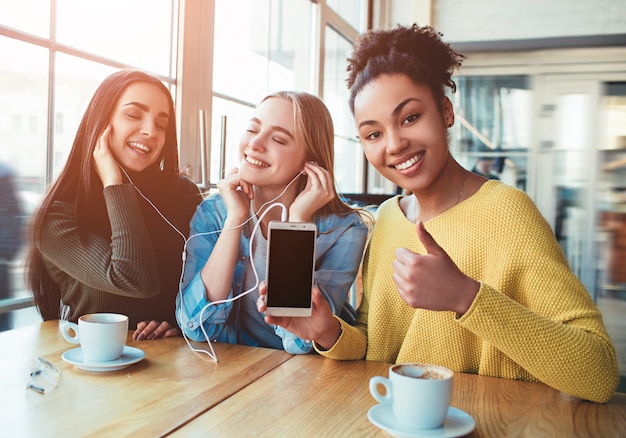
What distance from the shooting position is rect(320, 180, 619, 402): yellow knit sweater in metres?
0.95

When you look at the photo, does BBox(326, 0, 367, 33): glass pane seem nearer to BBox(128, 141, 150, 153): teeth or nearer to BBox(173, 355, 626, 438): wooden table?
BBox(128, 141, 150, 153): teeth

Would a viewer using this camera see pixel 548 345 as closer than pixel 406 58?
Yes

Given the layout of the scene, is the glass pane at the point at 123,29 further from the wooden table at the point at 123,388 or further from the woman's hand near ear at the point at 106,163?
the wooden table at the point at 123,388

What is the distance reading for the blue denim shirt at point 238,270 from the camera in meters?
1.27

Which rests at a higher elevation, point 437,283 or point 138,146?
point 138,146

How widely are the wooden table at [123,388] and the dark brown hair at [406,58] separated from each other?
598 millimetres

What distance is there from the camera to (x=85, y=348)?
1.05 meters

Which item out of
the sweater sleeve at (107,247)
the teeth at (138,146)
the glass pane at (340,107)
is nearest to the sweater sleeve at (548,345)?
the sweater sleeve at (107,247)

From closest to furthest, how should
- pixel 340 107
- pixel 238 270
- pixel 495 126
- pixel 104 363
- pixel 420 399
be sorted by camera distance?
1. pixel 420 399
2. pixel 104 363
3. pixel 238 270
4. pixel 340 107
5. pixel 495 126

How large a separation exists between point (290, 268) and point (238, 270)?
276 mm

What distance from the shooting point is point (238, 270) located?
132 cm

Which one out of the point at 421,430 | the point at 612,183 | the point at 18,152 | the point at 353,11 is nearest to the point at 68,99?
the point at 18,152

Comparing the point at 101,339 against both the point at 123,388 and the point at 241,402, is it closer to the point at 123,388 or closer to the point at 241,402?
the point at 123,388

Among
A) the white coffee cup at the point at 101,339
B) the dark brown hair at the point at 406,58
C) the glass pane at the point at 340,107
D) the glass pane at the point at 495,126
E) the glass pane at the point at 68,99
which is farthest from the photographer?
the glass pane at the point at 495,126
